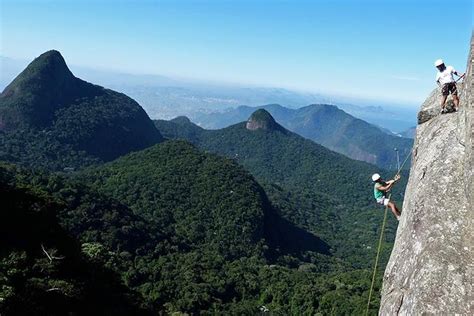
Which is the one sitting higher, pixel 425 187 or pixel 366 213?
pixel 425 187

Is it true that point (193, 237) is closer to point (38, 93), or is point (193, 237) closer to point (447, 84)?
point (447, 84)

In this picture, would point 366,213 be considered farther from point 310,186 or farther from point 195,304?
point 195,304

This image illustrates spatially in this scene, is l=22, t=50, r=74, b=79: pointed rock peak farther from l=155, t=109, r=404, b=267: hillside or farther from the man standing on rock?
the man standing on rock

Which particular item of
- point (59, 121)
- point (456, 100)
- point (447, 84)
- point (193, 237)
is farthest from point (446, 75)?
point (59, 121)

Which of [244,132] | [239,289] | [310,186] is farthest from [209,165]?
[244,132]

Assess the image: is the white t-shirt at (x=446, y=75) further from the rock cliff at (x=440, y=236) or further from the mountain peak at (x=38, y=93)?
the mountain peak at (x=38, y=93)

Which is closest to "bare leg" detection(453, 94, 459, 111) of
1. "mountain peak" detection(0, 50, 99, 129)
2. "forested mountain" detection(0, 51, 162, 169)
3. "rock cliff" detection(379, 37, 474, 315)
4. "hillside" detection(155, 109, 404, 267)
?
"rock cliff" detection(379, 37, 474, 315)


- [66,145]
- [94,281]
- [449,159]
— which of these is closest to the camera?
[449,159]
